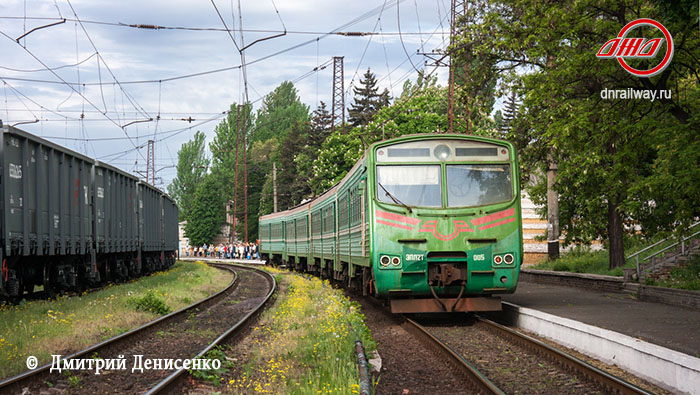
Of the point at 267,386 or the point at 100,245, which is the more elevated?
the point at 100,245

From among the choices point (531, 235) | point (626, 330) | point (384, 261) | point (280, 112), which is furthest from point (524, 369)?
A: point (280, 112)

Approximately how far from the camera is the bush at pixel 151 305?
15.6 m

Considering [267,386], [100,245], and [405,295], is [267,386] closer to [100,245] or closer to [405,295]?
[405,295]

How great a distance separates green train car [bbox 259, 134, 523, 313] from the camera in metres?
12.5

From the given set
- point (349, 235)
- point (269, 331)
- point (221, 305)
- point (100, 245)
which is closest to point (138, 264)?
point (100, 245)

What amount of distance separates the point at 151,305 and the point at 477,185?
761 cm

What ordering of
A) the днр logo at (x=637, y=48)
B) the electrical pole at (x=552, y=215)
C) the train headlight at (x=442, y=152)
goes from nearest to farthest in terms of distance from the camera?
the train headlight at (x=442, y=152) < the днр logo at (x=637, y=48) < the electrical pole at (x=552, y=215)

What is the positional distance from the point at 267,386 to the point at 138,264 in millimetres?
21158

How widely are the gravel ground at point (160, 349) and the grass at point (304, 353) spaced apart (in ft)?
2.91

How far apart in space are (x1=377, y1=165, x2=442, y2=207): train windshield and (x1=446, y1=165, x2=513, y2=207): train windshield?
0.82ft

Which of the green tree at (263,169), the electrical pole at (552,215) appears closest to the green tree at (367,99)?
the green tree at (263,169)

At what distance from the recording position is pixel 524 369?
28.5 ft

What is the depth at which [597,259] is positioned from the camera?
84.8 feet

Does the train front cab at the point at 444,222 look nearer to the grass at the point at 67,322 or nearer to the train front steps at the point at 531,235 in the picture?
the grass at the point at 67,322
